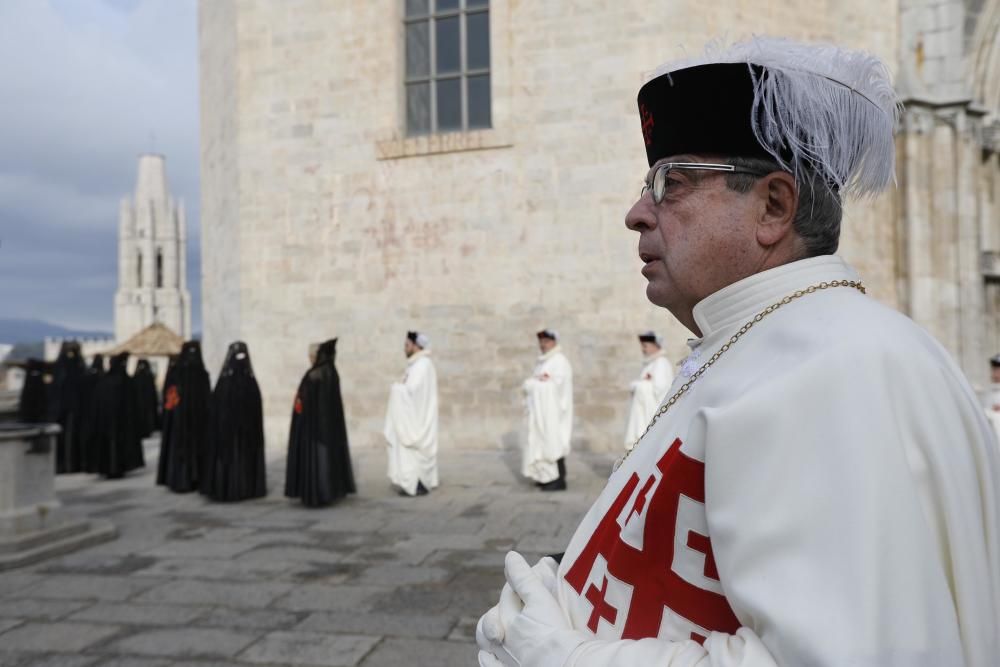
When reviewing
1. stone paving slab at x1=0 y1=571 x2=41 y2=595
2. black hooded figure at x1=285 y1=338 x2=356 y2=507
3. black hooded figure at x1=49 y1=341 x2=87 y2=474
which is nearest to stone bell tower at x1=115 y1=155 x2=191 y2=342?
black hooded figure at x1=49 y1=341 x2=87 y2=474

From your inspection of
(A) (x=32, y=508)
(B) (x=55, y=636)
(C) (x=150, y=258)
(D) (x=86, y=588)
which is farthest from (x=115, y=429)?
(C) (x=150, y=258)

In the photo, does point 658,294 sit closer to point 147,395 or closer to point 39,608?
point 39,608

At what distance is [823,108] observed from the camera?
1.15 m

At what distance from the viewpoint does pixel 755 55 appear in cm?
118

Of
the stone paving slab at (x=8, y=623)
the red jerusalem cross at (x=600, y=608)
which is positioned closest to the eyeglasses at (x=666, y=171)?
the red jerusalem cross at (x=600, y=608)

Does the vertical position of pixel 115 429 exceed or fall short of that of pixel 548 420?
it falls short

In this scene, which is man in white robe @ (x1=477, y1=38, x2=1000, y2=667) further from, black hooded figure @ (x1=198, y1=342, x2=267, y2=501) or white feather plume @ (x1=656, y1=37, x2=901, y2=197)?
black hooded figure @ (x1=198, y1=342, x2=267, y2=501)

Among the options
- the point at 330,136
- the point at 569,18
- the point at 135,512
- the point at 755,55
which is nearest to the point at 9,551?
the point at 135,512

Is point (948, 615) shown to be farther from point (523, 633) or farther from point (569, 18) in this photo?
point (569, 18)

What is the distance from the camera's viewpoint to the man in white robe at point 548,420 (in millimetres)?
8188

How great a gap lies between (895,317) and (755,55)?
0.47 meters

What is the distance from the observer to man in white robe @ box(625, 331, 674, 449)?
8.30m

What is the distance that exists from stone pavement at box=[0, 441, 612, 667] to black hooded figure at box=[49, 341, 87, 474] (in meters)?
2.64

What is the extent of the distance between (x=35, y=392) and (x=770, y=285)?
13127 mm
